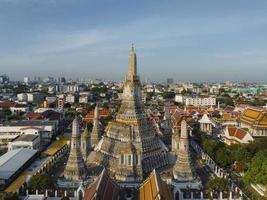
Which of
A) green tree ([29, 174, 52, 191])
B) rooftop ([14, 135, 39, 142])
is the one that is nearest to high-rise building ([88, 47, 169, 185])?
green tree ([29, 174, 52, 191])

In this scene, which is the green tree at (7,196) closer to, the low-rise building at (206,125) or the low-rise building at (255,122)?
the low-rise building at (206,125)

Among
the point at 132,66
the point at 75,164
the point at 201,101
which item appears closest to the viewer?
the point at 75,164

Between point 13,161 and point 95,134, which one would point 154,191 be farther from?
point 13,161

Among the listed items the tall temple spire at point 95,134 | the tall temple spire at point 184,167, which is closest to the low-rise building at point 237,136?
the tall temple spire at point 184,167

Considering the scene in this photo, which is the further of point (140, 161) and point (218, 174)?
point (218, 174)

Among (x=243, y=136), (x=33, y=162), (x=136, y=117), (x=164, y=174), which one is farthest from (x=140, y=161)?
(x=243, y=136)

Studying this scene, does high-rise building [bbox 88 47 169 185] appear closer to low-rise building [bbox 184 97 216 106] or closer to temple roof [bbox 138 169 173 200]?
temple roof [bbox 138 169 173 200]

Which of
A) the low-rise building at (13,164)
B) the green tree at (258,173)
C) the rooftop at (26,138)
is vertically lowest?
the low-rise building at (13,164)

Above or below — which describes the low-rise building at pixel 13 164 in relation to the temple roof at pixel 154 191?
below

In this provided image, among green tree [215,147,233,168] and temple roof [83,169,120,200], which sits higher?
temple roof [83,169,120,200]

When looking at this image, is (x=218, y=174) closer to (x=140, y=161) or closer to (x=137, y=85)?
(x=140, y=161)

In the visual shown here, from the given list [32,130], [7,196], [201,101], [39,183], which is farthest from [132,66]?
[201,101]
